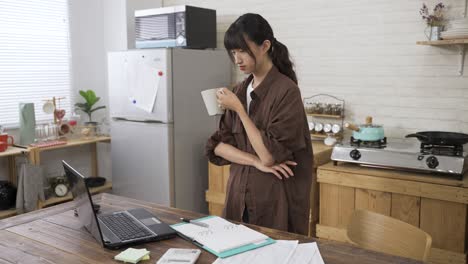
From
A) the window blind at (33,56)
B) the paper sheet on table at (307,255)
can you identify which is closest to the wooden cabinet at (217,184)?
the window blind at (33,56)

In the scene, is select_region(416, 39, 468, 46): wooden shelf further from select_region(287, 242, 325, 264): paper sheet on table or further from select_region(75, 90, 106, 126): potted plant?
select_region(75, 90, 106, 126): potted plant

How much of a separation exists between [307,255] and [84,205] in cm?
76

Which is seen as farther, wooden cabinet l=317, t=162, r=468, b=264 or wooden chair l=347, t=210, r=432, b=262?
wooden cabinet l=317, t=162, r=468, b=264

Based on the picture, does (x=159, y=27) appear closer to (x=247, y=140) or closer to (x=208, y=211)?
(x=208, y=211)

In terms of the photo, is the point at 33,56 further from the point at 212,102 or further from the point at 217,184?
the point at 212,102

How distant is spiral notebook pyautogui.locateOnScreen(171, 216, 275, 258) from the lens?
141 centimetres

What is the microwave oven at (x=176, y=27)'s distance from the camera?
3.56 m

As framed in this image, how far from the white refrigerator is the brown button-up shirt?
5.17 ft

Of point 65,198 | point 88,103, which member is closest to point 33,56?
point 88,103

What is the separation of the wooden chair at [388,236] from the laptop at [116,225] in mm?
743

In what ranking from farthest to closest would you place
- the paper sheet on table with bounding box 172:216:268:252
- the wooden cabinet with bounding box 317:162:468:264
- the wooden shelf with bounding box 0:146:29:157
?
1. the wooden shelf with bounding box 0:146:29:157
2. the wooden cabinet with bounding box 317:162:468:264
3. the paper sheet on table with bounding box 172:216:268:252

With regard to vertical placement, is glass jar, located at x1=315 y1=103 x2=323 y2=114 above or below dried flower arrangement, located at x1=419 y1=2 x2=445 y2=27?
below

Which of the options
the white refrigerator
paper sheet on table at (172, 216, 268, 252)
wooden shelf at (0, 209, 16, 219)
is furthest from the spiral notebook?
wooden shelf at (0, 209, 16, 219)

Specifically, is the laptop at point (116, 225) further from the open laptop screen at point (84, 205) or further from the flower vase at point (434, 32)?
the flower vase at point (434, 32)
